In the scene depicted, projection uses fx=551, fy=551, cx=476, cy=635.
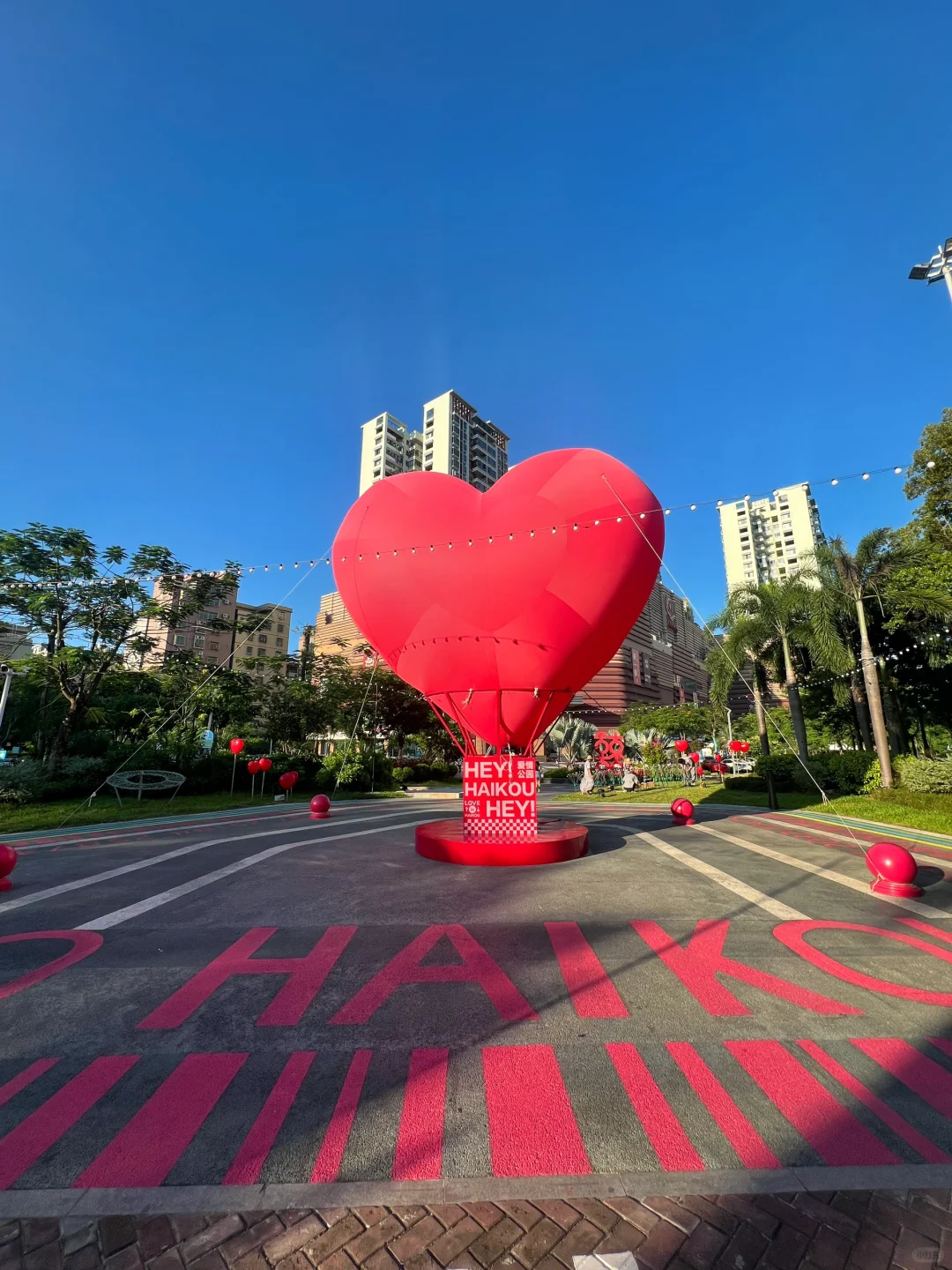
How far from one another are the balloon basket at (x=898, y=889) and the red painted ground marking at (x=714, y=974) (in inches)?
119

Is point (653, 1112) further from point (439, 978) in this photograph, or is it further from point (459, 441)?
point (459, 441)

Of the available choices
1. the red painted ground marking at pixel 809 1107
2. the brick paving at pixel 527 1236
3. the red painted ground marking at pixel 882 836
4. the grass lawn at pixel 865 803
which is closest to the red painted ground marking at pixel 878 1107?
the red painted ground marking at pixel 809 1107

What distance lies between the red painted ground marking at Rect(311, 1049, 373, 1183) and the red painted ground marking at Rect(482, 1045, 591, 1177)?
84cm

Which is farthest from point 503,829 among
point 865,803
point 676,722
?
point 676,722

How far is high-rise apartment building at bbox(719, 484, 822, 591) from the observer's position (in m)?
133

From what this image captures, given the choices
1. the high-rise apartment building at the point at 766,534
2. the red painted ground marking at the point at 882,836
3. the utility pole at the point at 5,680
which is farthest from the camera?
the high-rise apartment building at the point at 766,534

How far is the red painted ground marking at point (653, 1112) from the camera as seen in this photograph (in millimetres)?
3035

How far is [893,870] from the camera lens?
815 centimetres

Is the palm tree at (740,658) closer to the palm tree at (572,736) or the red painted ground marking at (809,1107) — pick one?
the palm tree at (572,736)

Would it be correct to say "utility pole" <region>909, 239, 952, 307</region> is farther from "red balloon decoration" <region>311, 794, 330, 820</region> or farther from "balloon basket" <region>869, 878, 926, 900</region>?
"red balloon decoration" <region>311, 794, 330, 820</region>

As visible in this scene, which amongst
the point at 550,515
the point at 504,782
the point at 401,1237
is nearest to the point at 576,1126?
the point at 401,1237

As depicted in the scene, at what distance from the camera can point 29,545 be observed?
22906 mm

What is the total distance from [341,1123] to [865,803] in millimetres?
21649

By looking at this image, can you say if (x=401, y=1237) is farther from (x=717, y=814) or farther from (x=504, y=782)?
(x=717, y=814)
